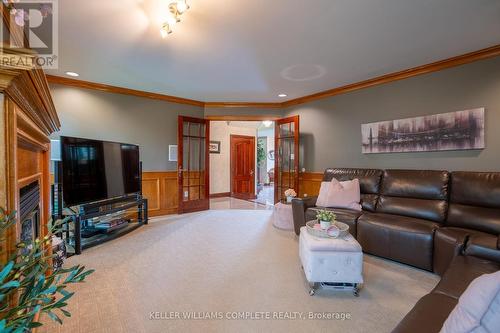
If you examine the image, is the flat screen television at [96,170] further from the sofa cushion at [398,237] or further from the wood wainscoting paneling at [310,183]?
the sofa cushion at [398,237]

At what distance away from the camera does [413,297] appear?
6.74 ft

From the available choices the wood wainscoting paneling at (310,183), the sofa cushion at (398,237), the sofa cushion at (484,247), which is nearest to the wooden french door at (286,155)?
the wood wainscoting paneling at (310,183)

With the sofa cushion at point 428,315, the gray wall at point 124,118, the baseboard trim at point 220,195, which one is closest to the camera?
the sofa cushion at point 428,315

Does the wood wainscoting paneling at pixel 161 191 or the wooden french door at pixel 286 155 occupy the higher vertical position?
the wooden french door at pixel 286 155

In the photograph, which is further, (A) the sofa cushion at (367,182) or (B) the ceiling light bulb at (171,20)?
(A) the sofa cushion at (367,182)

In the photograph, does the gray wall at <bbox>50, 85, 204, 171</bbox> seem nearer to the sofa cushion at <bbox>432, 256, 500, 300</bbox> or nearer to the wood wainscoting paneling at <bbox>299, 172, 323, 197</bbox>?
the wood wainscoting paneling at <bbox>299, 172, 323, 197</bbox>

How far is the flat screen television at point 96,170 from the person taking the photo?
296 centimetres

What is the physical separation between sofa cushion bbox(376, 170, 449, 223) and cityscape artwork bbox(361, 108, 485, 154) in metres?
0.49

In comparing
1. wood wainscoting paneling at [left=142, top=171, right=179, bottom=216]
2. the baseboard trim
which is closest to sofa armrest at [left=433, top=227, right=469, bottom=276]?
wood wainscoting paneling at [left=142, top=171, right=179, bottom=216]

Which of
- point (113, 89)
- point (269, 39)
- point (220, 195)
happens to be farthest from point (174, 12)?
point (220, 195)

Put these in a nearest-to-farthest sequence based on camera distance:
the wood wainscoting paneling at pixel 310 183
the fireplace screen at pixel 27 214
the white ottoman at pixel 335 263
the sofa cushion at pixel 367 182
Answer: the fireplace screen at pixel 27 214
the white ottoman at pixel 335 263
the sofa cushion at pixel 367 182
the wood wainscoting paneling at pixel 310 183

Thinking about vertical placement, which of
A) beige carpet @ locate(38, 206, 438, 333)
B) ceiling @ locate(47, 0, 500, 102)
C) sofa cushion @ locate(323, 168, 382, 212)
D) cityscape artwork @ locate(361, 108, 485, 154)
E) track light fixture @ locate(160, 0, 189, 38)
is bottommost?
beige carpet @ locate(38, 206, 438, 333)

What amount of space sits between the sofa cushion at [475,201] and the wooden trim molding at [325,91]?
1.48 metres
